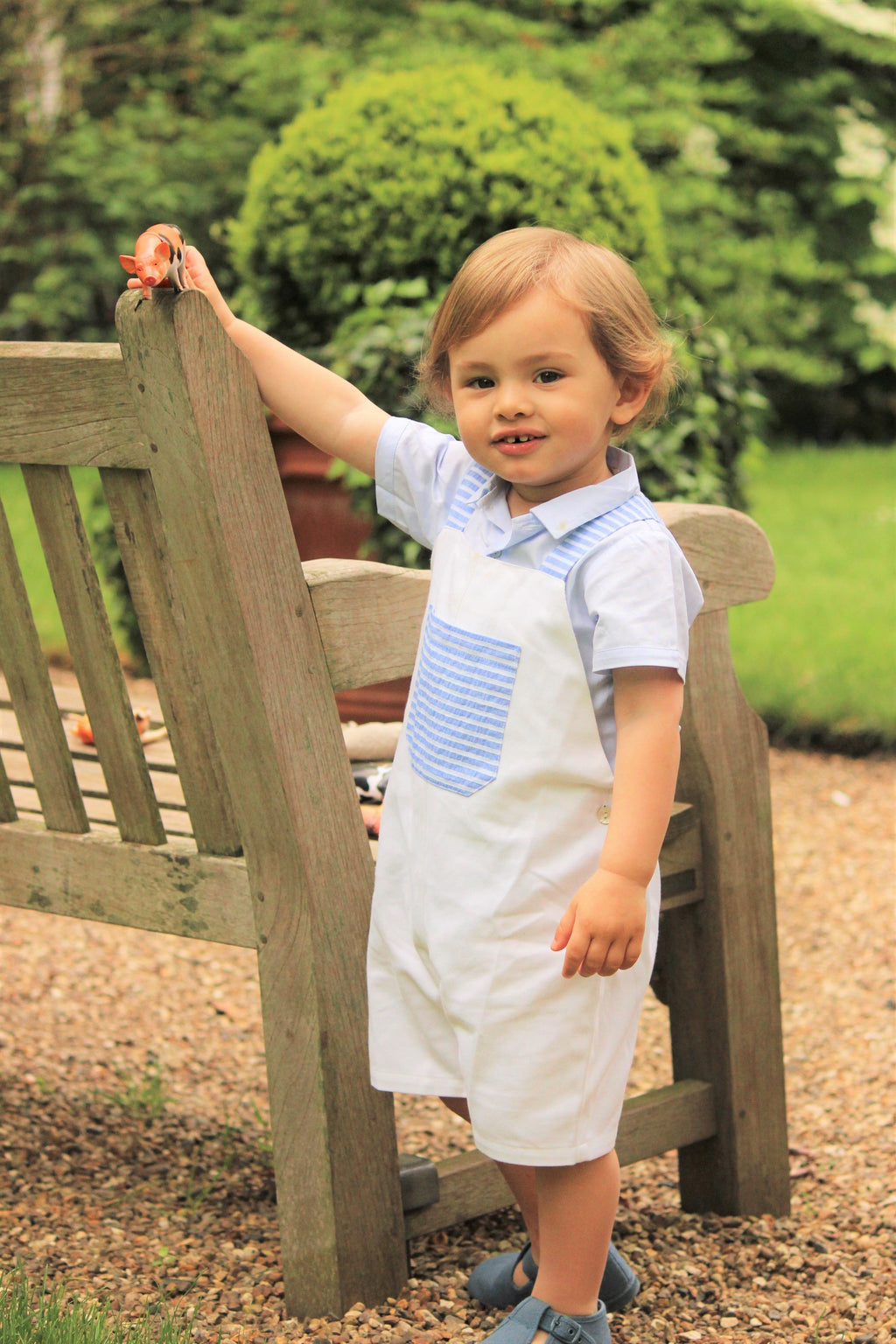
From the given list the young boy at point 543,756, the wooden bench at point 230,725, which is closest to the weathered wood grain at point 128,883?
the wooden bench at point 230,725

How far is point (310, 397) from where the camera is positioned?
1886 mm

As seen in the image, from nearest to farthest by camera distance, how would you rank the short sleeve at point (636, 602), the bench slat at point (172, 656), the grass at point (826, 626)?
the short sleeve at point (636, 602) < the bench slat at point (172, 656) < the grass at point (826, 626)

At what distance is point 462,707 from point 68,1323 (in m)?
0.82

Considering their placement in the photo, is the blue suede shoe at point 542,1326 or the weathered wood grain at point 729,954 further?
the weathered wood grain at point 729,954

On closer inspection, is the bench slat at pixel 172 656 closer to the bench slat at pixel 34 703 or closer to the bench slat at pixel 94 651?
the bench slat at pixel 94 651

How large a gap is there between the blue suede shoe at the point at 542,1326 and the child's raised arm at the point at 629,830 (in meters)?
0.44

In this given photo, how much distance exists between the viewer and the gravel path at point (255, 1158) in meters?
1.98

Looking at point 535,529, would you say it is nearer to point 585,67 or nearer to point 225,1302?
point 225,1302

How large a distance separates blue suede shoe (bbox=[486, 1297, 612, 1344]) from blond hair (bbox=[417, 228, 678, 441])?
107cm

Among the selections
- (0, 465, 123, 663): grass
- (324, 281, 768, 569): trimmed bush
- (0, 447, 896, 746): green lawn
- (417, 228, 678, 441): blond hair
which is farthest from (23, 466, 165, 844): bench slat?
(0, 447, 896, 746): green lawn

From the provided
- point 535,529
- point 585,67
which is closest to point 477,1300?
point 535,529

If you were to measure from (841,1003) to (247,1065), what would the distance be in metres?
1.37

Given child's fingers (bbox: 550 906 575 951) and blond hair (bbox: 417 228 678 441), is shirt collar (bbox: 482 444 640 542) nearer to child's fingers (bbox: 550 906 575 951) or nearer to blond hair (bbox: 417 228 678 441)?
blond hair (bbox: 417 228 678 441)

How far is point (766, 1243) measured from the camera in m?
2.26
